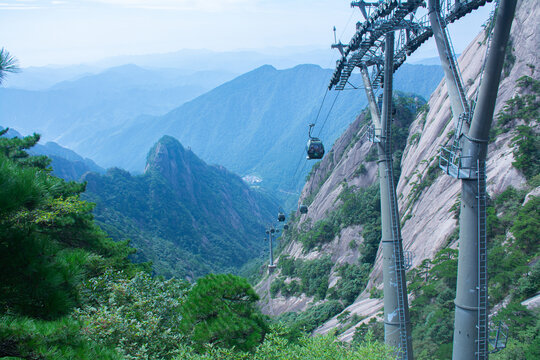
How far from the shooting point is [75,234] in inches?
587

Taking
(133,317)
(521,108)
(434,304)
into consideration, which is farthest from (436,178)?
(133,317)

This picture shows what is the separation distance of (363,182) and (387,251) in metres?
33.2

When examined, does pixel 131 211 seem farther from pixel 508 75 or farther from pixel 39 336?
pixel 39 336

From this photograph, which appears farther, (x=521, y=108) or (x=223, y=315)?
(x=521, y=108)

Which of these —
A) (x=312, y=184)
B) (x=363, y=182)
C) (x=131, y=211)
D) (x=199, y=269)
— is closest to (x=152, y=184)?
A: (x=131, y=211)

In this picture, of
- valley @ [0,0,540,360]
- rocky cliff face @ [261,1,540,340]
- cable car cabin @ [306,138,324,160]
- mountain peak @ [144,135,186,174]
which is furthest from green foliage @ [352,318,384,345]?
mountain peak @ [144,135,186,174]

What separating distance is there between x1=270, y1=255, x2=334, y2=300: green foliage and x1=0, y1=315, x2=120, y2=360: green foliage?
92.8 ft

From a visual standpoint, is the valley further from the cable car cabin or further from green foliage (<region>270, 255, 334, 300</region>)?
the cable car cabin

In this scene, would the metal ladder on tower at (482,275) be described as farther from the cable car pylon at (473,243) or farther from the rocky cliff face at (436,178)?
the rocky cliff face at (436,178)

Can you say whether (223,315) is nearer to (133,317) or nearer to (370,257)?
(133,317)

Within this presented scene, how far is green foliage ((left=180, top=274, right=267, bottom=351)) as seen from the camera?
920cm

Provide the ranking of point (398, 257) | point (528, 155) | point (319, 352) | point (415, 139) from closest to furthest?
point (319, 352) < point (398, 257) < point (528, 155) < point (415, 139)

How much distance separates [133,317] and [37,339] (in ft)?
20.3

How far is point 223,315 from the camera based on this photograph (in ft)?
31.4
